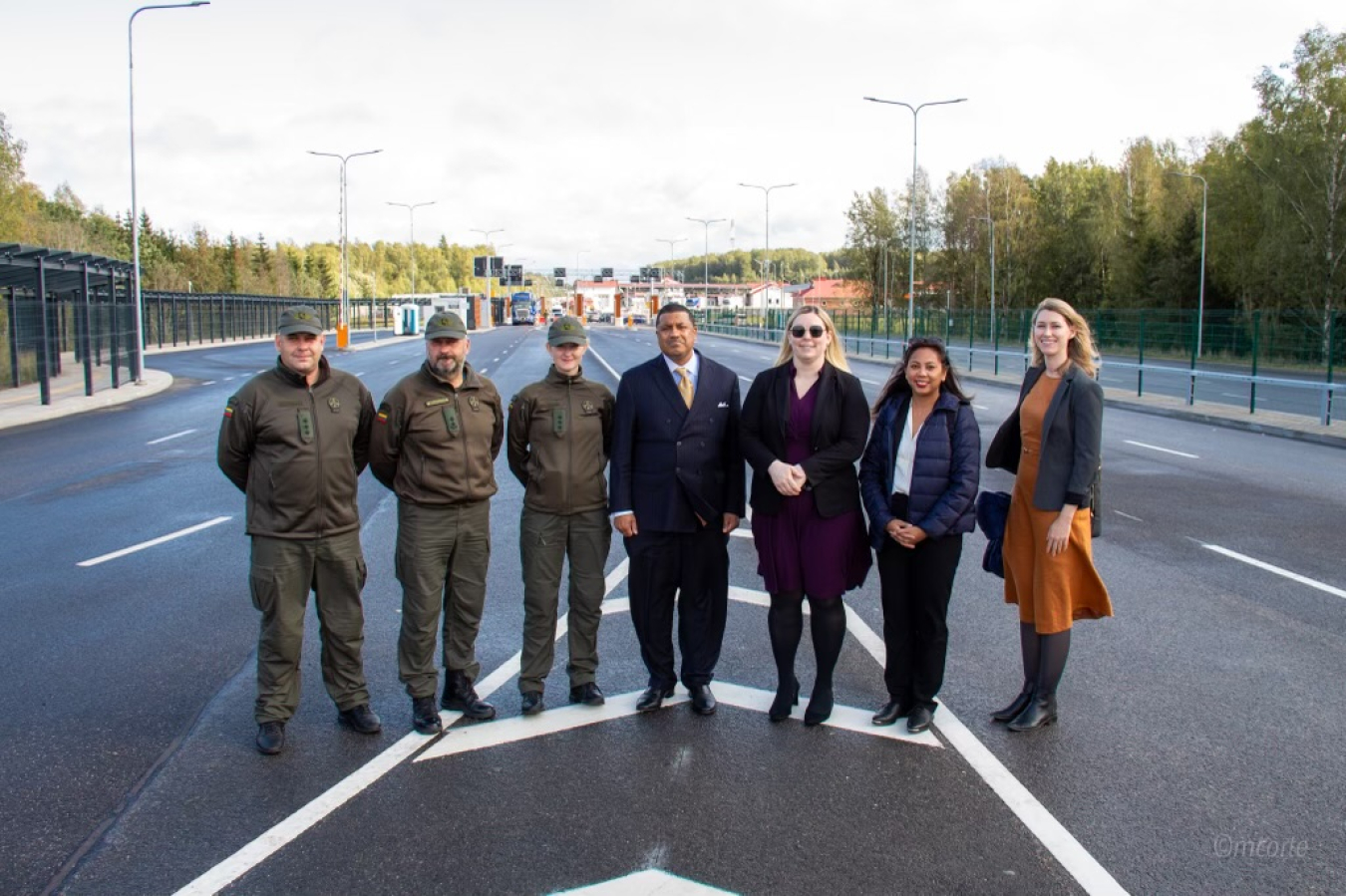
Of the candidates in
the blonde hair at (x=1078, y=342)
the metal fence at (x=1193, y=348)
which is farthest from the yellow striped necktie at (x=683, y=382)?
the metal fence at (x=1193, y=348)

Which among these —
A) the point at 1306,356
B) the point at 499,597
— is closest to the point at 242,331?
the point at 1306,356

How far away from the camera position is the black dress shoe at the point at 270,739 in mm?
4629

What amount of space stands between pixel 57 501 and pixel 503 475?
4524 mm

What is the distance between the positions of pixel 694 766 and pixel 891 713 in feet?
3.32

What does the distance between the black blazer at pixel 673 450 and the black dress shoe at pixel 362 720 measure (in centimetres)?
139

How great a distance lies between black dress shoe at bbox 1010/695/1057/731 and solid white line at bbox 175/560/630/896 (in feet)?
7.35

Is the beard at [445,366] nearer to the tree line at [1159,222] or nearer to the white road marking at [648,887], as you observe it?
the white road marking at [648,887]

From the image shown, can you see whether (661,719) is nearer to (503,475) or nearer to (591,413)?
(591,413)

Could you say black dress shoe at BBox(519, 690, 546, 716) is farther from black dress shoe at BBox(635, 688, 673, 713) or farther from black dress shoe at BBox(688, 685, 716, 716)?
black dress shoe at BBox(688, 685, 716, 716)

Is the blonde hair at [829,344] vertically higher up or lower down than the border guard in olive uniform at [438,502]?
higher up

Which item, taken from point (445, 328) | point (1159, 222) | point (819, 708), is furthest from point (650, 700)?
point (1159, 222)

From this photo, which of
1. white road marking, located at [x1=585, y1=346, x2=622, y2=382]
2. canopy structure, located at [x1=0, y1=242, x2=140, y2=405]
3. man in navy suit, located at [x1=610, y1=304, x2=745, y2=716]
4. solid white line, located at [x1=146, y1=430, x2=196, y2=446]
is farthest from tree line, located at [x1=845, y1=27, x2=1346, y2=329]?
man in navy suit, located at [x1=610, y1=304, x2=745, y2=716]

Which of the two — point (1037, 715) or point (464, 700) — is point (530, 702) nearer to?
point (464, 700)

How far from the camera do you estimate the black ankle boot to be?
4941 millimetres
